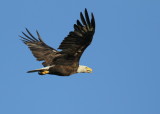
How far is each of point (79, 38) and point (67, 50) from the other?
2.23 feet

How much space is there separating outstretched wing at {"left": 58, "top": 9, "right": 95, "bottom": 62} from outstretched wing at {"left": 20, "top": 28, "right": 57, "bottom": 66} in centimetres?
149

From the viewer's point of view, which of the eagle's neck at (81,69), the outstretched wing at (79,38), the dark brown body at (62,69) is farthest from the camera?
the eagle's neck at (81,69)

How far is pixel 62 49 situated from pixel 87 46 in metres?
0.73

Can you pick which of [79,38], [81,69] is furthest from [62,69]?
[79,38]

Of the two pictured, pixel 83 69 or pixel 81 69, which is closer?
pixel 81 69

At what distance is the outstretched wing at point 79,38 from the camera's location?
1153cm

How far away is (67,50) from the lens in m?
12.5

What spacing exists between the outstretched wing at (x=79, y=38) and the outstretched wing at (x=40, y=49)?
4.88ft

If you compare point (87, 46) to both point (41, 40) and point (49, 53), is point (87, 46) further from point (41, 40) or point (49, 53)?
point (41, 40)

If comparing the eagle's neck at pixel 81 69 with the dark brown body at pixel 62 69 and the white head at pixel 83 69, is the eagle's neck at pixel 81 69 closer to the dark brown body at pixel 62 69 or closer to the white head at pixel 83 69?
the white head at pixel 83 69

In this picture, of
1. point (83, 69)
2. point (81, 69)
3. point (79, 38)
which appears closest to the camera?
point (79, 38)

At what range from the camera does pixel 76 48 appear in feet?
41.0

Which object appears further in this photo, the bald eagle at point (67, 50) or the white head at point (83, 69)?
the white head at point (83, 69)

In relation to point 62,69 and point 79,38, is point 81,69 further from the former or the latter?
point 79,38
